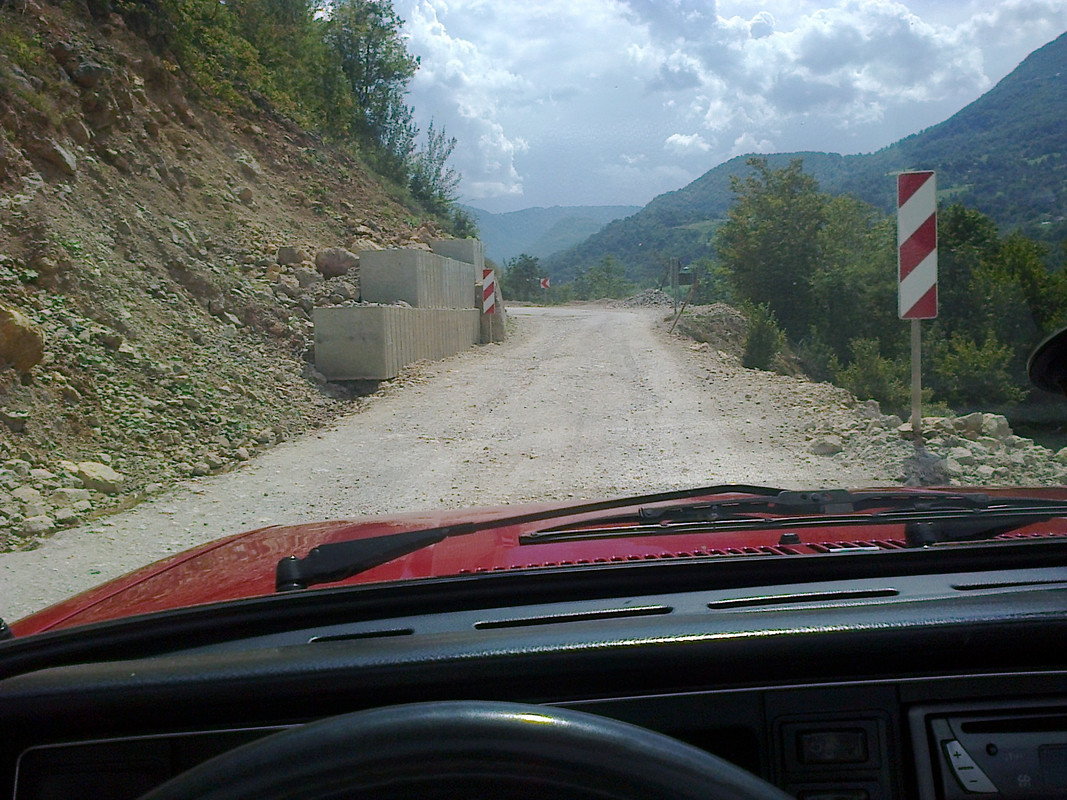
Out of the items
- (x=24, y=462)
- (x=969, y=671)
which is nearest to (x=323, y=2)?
(x=24, y=462)

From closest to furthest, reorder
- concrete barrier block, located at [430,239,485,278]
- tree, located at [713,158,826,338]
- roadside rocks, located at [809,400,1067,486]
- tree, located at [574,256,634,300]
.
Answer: roadside rocks, located at [809,400,1067,486] → concrete barrier block, located at [430,239,485,278] → tree, located at [713,158,826,338] → tree, located at [574,256,634,300]

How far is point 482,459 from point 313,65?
64.0 ft

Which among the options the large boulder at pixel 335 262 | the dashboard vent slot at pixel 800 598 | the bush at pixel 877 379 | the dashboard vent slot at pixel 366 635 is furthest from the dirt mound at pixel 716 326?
the dashboard vent slot at pixel 366 635

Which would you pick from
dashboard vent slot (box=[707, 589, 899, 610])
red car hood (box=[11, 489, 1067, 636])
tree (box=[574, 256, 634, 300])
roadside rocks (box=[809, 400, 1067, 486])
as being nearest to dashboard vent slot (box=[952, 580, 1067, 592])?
dashboard vent slot (box=[707, 589, 899, 610])

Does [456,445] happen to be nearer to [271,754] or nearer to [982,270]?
[271,754]

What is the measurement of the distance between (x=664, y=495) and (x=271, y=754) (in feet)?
8.66

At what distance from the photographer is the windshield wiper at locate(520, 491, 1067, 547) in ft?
7.66

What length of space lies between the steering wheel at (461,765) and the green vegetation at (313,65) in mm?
17470

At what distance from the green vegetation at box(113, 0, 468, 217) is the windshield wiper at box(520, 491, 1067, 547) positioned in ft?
53.1

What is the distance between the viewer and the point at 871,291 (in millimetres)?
18391

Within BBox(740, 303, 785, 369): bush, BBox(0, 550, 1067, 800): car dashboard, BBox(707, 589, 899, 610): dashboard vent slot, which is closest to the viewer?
BBox(0, 550, 1067, 800): car dashboard

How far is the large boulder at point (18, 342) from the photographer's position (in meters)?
7.65

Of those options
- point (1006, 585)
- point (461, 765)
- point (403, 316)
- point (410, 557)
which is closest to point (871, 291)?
point (403, 316)

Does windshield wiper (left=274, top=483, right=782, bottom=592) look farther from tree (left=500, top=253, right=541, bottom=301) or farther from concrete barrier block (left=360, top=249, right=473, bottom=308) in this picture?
tree (left=500, top=253, right=541, bottom=301)
